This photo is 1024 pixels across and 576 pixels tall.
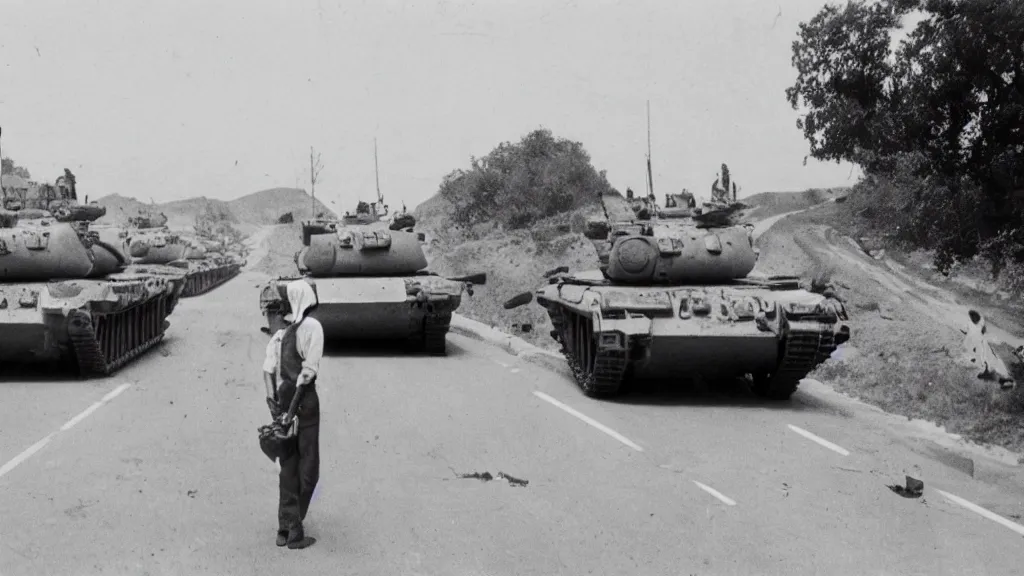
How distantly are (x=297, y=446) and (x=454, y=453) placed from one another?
276 centimetres

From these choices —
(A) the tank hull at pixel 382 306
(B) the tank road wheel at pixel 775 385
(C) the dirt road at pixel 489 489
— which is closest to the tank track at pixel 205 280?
(A) the tank hull at pixel 382 306

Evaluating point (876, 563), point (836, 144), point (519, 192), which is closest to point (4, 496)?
point (876, 563)

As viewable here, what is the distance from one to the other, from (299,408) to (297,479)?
0.44m

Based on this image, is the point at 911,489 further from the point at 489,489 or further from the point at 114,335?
the point at 114,335

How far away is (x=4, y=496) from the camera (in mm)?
7215

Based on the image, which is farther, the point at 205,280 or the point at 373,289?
the point at 205,280

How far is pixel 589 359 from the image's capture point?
40.8 ft

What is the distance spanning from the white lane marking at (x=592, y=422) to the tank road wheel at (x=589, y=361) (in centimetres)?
56

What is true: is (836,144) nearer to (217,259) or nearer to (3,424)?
(3,424)

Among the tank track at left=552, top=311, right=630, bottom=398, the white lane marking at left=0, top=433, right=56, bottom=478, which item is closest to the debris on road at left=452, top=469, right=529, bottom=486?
the tank track at left=552, top=311, right=630, bottom=398

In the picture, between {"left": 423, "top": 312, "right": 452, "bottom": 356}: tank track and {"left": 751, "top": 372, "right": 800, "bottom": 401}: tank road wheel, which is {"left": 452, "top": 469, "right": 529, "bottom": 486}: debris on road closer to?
{"left": 751, "top": 372, "right": 800, "bottom": 401}: tank road wheel

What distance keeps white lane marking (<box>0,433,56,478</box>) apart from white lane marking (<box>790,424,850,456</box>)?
6997 mm

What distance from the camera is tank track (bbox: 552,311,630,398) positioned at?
11.2 metres

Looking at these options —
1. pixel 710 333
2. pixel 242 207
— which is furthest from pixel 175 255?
pixel 242 207
